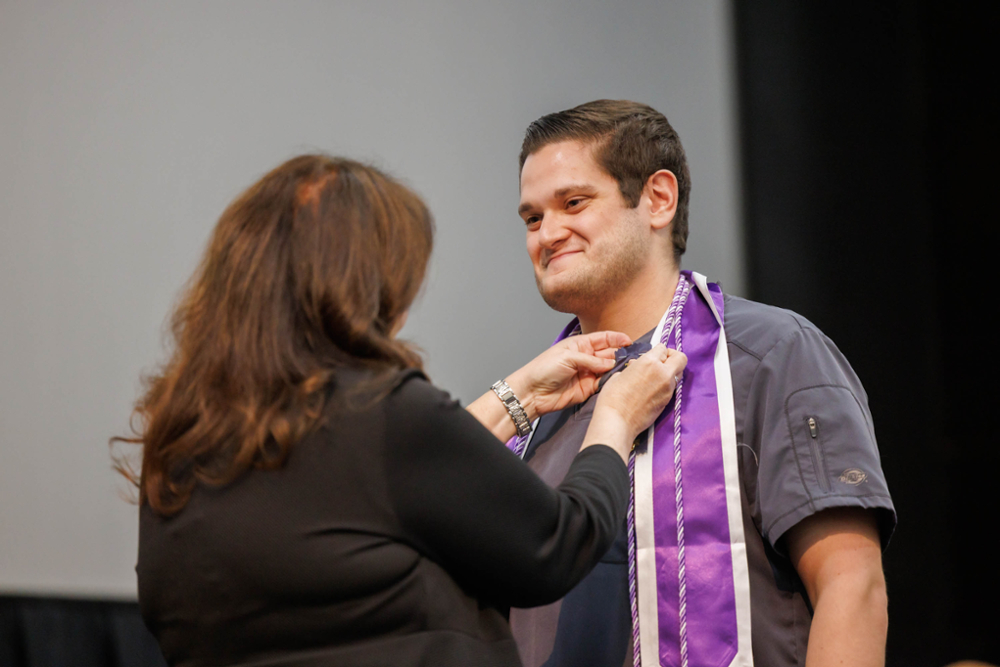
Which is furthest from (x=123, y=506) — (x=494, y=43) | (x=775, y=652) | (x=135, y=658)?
(x=775, y=652)

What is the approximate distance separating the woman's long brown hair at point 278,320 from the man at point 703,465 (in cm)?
60

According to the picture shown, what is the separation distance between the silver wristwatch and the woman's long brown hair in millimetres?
584

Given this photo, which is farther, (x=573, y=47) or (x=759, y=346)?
(x=573, y=47)

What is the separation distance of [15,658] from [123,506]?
1.68 feet

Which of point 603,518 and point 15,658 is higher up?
point 603,518

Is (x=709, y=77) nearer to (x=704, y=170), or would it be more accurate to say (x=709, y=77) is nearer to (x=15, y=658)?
(x=704, y=170)

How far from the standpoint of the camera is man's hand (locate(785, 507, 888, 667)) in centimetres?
122

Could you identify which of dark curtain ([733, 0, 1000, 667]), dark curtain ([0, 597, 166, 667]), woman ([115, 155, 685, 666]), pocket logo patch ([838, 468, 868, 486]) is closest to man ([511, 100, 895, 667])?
pocket logo patch ([838, 468, 868, 486])

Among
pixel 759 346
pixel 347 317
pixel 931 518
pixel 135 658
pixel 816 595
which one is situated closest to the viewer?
pixel 347 317

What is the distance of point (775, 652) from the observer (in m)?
1.31

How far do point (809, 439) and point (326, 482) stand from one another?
2.53ft

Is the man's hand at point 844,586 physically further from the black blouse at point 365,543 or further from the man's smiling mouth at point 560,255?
the man's smiling mouth at point 560,255

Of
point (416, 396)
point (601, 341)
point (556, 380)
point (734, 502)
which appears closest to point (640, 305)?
point (601, 341)

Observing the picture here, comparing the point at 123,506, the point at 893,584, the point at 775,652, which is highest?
the point at 775,652
